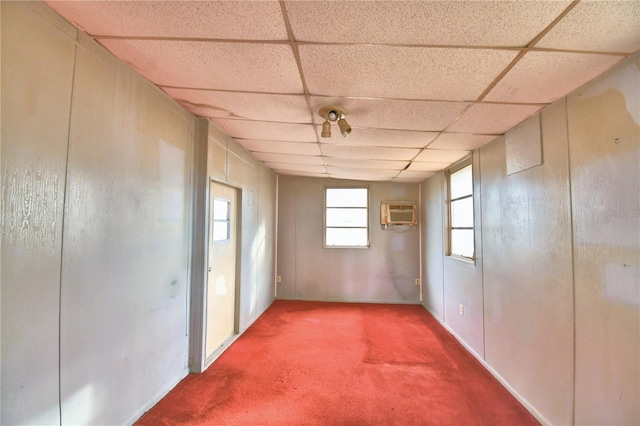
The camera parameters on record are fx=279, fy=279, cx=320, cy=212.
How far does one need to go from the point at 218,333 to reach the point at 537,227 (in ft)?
10.6

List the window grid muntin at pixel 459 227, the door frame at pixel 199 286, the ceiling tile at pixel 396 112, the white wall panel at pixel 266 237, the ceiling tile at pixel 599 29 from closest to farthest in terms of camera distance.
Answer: the ceiling tile at pixel 599 29
the ceiling tile at pixel 396 112
the door frame at pixel 199 286
the window grid muntin at pixel 459 227
the white wall panel at pixel 266 237

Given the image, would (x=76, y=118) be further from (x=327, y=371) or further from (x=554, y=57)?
(x=327, y=371)

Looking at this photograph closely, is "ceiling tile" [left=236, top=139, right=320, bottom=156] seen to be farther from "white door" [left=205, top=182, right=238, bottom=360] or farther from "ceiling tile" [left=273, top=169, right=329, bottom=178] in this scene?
"ceiling tile" [left=273, top=169, right=329, bottom=178]

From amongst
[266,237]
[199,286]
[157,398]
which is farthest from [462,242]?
[157,398]

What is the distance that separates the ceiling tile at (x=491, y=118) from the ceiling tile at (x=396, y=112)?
11cm

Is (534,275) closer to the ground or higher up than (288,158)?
closer to the ground

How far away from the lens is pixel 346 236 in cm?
544

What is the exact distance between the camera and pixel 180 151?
240cm

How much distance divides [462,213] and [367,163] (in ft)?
4.70

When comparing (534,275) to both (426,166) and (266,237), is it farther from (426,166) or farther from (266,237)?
(266,237)

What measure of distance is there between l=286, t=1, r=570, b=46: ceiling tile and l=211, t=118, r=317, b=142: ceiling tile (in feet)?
4.16

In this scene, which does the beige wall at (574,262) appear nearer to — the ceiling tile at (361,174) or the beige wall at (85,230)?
the ceiling tile at (361,174)

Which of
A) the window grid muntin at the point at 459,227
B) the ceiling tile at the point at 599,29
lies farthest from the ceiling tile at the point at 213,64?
the window grid muntin at the point at 459,227

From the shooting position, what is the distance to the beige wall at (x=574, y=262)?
145cm
